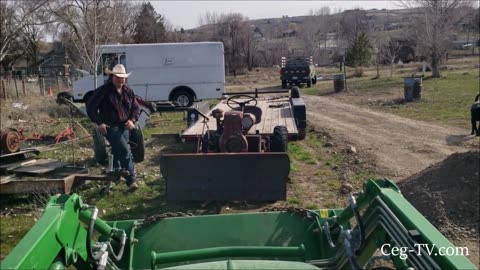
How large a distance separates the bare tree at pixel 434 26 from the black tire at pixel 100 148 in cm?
2400

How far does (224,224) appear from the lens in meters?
3.85

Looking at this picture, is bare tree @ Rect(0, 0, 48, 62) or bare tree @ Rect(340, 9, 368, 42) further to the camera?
bare tree @ Rect(340, 9, 368, 42)

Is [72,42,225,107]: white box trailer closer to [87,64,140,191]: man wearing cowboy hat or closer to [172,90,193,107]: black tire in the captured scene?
[172,90,193,107]: black tire

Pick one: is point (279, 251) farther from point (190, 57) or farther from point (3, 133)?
point (190, 57)

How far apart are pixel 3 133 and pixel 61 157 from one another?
222 centimetres

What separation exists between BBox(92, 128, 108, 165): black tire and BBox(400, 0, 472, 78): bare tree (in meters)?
24.0

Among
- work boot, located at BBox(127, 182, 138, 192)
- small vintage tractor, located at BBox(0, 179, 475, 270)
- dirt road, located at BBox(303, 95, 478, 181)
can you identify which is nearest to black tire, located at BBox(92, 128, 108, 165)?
work boot, located at BBox(127, 182, 138, 192)

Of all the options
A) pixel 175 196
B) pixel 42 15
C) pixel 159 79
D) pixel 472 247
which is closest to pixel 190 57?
pixel 159 79

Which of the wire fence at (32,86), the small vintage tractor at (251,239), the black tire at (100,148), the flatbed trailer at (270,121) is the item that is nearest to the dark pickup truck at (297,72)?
the wire fence at (32,86)

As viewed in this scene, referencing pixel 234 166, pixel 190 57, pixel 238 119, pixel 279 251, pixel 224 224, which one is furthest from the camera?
pixel 190 57

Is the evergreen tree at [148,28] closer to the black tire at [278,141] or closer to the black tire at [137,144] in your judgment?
the black tire at [137,144]

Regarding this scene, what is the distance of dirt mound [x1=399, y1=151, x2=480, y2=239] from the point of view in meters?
5.39

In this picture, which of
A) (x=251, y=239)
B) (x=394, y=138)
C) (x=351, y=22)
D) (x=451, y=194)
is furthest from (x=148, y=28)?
(x=251, y=239)

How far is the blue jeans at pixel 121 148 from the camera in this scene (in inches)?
278
